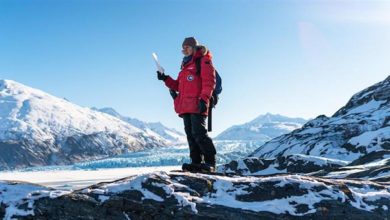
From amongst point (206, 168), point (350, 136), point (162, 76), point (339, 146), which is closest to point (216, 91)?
point (162, 76)

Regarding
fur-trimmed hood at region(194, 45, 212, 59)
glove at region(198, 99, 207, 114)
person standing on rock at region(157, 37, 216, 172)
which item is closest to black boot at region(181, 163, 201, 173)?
person standing on rock at region(157, 37, 216, 172)

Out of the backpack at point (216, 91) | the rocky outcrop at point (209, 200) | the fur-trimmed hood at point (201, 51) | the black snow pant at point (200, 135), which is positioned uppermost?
the fur-trimmed hood at point (201, 51)

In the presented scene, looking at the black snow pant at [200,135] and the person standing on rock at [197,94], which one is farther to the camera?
the black snow pant at [200,135]

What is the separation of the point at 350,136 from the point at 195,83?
93119 mm

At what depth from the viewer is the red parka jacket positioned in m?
10.5

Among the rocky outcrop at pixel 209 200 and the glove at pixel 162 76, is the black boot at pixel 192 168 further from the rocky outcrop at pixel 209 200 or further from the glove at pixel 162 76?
the glove at pixel 162 76

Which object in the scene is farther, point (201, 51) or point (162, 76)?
point (162, 76)

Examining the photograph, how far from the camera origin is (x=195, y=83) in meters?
10.8

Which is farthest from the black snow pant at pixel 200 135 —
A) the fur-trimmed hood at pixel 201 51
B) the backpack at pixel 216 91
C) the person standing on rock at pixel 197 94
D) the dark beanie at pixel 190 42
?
the dark beanie at pixel 190 42

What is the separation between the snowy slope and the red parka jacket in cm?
5888

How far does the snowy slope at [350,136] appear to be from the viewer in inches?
2913

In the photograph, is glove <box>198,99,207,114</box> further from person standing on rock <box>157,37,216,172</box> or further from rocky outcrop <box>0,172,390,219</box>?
rocky outcrop <box>0,172,390,219</box>

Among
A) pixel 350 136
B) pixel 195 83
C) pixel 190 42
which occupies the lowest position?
pixel 195 83

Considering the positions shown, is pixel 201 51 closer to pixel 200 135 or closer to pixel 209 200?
pixel 200 135
